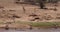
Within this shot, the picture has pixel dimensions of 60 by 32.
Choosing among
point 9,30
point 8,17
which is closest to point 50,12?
point 8,17

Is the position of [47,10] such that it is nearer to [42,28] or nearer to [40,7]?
[40,7]

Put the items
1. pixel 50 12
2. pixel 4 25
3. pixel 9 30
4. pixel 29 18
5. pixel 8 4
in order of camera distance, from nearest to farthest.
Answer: pixel 9 30, pixel 4 25, pixel 29 18, pixel 50 12, pixel 8 4

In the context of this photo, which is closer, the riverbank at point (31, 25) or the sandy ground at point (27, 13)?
the riverbank at point (31, 25)

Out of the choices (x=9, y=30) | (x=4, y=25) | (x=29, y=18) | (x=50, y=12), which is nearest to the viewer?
(x=9, y=30)

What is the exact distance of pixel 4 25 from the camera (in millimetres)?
11773

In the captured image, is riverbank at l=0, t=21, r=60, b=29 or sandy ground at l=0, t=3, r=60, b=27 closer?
riverbank at l=0, t=21, r=60, b=29

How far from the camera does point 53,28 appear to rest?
11.5 meters

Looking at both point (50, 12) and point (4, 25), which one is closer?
point (4, 25)

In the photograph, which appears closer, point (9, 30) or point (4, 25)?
point (9, 30)

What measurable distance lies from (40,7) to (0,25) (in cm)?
491

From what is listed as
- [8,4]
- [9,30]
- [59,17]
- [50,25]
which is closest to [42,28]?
[50,25]

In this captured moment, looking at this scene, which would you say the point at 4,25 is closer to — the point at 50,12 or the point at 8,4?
the point at 50,12

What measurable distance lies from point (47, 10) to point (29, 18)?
105 inches

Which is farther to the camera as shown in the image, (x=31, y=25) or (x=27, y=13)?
(x=27, y=13)
